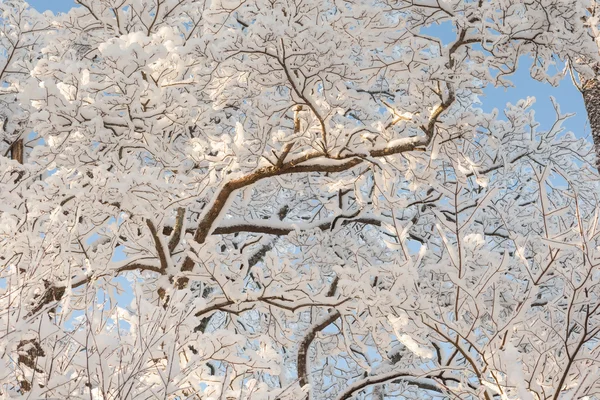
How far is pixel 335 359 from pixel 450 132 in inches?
246

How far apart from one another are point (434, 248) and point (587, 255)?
5.62m

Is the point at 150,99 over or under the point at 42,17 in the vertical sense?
under

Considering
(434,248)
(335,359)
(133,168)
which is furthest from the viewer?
(335,359)

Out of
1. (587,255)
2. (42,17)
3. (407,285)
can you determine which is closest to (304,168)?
(407,285)

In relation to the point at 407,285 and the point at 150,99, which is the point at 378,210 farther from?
the point at 150,99

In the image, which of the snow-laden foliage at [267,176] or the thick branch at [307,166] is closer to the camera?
the snow-laden foliage at [267,176]

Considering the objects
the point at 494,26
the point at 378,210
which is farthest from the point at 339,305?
the point at 494,26

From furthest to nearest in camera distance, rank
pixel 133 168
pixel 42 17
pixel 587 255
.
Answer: pixel 42 17
pixel 133 168
pixel 587 255

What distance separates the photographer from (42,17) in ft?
22.9

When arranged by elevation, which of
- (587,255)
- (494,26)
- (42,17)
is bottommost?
(587,255)

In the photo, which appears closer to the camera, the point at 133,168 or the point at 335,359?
the point at 133,168

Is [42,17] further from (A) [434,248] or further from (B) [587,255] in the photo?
(B) [587,255]

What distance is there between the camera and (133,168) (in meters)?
4.33

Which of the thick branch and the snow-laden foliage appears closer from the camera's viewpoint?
the snow-laden foliage
